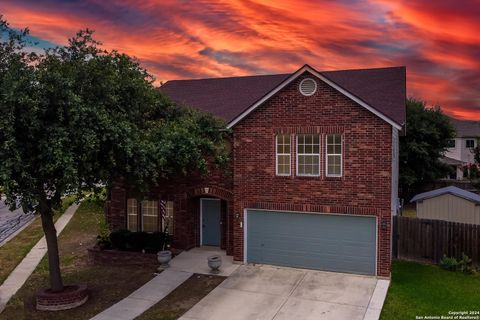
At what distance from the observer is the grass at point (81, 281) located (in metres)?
13.0

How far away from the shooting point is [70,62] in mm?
12844

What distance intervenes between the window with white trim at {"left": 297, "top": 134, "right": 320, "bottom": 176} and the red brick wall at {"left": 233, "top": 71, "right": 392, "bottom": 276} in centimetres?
23

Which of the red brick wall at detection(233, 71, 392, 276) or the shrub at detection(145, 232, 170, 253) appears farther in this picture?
the shrub at detection(145, 232, 170, 253)

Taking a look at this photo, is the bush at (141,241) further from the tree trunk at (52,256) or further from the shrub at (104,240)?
the tree trunk at (52,256)

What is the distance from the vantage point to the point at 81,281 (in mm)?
15703

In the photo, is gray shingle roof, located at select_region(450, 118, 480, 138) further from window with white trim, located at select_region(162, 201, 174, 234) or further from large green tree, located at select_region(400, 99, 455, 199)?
window with white trim, located at select_region(162, 201, 174, 234)

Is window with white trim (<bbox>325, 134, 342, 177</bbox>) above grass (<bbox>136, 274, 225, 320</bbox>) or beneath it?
above

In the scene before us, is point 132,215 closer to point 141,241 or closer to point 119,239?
point 119,239

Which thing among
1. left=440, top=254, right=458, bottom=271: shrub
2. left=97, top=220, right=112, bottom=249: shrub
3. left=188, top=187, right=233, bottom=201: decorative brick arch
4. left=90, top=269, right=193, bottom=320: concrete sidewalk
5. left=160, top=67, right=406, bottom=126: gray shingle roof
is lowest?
left=90, top=269, right=193, bottom=320: concrete sidewalk

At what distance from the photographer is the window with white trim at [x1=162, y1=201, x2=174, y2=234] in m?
19.1

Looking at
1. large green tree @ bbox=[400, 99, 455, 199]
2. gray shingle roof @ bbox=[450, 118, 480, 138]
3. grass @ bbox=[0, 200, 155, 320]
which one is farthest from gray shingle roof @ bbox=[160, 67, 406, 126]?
gray shingle roof @ bbox=[450, 118, 480, 138]

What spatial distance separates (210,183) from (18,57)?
8.72 meters

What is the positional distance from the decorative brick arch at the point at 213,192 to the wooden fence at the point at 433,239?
22.4 ft

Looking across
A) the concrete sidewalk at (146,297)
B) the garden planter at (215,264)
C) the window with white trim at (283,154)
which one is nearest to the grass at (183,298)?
the concrete sidewalk at (146,297)
